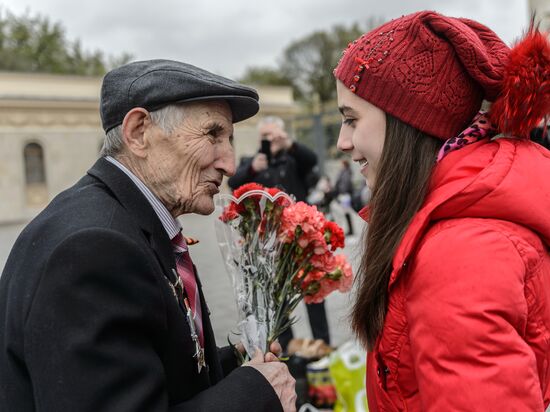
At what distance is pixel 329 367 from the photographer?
340cm

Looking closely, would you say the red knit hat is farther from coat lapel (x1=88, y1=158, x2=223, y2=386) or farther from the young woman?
coat lapel (x1=88, y1=158, x2=223, y2=386)

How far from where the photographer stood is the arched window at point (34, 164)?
21.8 m

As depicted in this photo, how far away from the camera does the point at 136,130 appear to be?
1.46 m

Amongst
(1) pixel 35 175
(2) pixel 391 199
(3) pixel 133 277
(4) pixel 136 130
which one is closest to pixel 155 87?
(4) pixel 136 130

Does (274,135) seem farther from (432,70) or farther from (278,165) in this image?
(432,70)

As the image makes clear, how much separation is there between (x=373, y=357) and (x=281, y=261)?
588mm

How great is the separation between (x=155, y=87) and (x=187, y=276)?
606 mm

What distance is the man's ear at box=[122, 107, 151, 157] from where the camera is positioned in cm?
143

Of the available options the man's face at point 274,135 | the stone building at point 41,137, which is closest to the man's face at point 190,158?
the man's face at point 274,135

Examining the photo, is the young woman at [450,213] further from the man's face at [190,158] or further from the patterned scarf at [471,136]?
the man's face at [190,158]

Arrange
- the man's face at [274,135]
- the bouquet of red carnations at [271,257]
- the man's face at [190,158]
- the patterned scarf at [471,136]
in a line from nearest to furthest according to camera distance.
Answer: the patterned scarf at [471,136] < the man's face at [190,158] < the bouquet of red carnations at [271,257] < the man's face at [274,135]

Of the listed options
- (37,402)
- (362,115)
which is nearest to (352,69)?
(362,115)

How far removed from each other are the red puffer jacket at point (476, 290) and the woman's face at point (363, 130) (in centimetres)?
19

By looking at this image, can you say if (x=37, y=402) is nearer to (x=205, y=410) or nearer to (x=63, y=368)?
(x=63, y=368)
